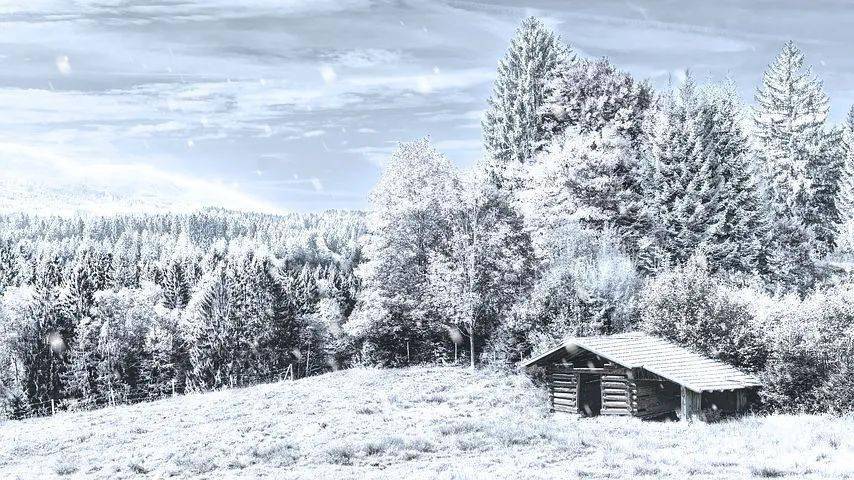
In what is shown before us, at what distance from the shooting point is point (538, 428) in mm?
30109

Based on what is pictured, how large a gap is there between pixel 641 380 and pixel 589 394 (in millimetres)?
3965

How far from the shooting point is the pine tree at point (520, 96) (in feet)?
195

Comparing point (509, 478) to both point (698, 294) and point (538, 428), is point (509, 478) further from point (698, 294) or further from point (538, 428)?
point (698, 294)

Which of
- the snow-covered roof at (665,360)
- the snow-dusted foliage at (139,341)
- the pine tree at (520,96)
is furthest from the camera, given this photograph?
the snow-dusted foliage at (139,341)

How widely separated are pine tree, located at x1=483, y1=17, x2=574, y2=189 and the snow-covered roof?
24.6 meters

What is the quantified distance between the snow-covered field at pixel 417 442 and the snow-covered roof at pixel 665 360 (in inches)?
70.4

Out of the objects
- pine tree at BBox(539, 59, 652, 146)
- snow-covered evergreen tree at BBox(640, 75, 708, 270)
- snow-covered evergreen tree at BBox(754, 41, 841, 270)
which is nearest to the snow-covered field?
snow-covered evergreen tree at BBox(640, 75, 708, 270)

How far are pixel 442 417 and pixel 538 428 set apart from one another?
5438mm

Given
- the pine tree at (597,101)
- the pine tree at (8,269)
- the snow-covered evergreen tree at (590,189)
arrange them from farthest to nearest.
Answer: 1. the pine tree at (8,269)
2. the pine tree at (597,101)
3. the snow-covered evergreen tree at (590,189)

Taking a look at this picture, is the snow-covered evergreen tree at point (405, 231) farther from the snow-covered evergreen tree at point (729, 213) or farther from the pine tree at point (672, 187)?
the snow-covered evergreen tree at point (729, 213)

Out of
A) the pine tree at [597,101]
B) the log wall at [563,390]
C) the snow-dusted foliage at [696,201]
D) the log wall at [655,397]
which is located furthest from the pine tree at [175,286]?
the log wall at [655,397]

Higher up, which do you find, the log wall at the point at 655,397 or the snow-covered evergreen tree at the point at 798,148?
the snow-covered evergreen tree at the point at 798,148

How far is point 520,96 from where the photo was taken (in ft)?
197

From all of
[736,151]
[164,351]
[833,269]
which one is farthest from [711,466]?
[164,351]
